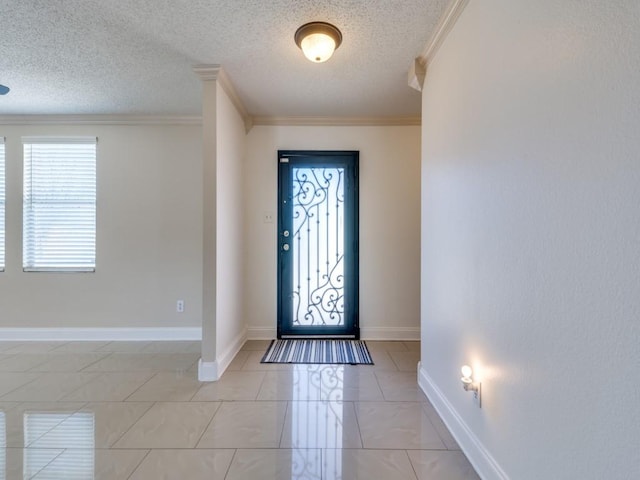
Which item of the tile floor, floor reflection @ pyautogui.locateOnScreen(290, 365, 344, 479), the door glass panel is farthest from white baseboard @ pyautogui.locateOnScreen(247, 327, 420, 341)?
floor reflection @ pyautogui.locateOnScreen(290, 365, 344, 479)

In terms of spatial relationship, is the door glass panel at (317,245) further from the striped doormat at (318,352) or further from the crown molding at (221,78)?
the crown molding at (221,78)

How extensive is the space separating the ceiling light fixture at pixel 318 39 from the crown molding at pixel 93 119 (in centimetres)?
187

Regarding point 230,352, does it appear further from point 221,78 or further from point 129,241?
point 221,78

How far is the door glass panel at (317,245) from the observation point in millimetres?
3436

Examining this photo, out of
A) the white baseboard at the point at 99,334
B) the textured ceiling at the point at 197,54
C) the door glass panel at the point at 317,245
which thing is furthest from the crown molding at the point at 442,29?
the white baseboard at the point at 99,334

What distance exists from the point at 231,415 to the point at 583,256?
1946 mm

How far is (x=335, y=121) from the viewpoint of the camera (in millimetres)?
3408

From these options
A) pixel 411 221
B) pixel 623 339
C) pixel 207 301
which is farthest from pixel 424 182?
pixel 207 301

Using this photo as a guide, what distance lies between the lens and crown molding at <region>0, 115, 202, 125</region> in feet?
11.1

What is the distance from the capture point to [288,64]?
7.75 ft

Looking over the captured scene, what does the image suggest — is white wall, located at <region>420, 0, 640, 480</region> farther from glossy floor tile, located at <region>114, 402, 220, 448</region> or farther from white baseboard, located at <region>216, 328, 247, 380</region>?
white baseboard, located at <region>216, 328, 247, 380</region>

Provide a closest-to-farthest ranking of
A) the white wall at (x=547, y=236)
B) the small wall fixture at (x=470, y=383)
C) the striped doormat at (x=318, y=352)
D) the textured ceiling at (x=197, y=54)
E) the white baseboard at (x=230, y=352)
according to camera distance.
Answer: the white wall at (x=547, y=236) < the small wall fixture at (x=470, y=383) < the textured ceiling at (x=197, y=54) < the white baseboard at (x=230, y=352) < the striped doormat at (x=318, y=352)

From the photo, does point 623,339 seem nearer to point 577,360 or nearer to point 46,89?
point 577,360

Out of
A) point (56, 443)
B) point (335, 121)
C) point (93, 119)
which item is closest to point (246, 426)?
point (56, 443)
